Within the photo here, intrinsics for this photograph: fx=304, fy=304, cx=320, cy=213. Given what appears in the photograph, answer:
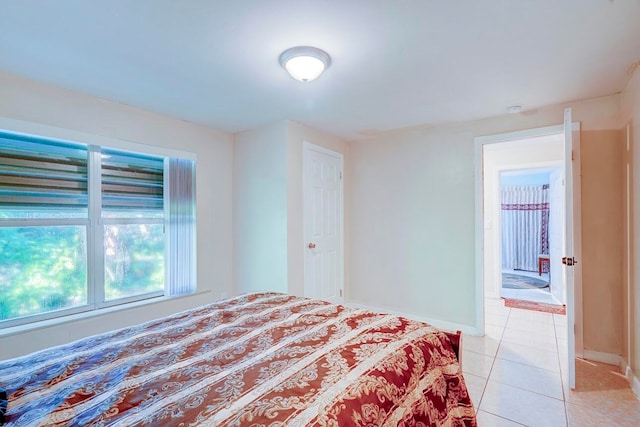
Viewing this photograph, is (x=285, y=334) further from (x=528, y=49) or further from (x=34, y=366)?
(x=528, y=49)

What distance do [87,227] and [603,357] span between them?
463 cm

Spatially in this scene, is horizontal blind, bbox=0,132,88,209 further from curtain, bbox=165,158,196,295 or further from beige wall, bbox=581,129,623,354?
beige wall, bbox=581,129,623,354

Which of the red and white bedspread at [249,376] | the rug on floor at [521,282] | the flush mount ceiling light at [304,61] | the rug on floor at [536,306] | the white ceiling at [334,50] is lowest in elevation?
the rug on floor at [521,282]

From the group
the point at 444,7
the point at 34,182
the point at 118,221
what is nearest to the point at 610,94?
the point at 444,7

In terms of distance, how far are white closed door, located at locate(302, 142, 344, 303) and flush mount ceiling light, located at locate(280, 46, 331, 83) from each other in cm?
149

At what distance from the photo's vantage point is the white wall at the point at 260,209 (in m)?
3.30

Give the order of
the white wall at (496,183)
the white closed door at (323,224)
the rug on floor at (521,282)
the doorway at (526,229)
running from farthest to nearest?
the doorway at (526,229)
the rug on floor at (521,282)
the white wall at (496,183)
the white closed door at (323,224)

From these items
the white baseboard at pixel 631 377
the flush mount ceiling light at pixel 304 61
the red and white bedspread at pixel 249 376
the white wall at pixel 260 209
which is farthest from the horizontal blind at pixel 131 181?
the white baseboard at pixel 631 377

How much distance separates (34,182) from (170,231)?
1.15 meters

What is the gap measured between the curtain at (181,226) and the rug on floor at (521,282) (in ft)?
17.1

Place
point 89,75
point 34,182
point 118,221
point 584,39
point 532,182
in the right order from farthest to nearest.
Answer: point 532,182, point 118,221, point 34,182, point 89,75, point 584,39

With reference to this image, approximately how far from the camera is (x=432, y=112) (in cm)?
304

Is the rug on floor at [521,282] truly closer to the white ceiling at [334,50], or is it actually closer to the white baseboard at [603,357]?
the white baseboard at [603,357]

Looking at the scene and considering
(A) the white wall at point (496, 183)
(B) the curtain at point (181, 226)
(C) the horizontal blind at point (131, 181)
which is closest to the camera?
(C) the horizontal blind at point (131, 181)
